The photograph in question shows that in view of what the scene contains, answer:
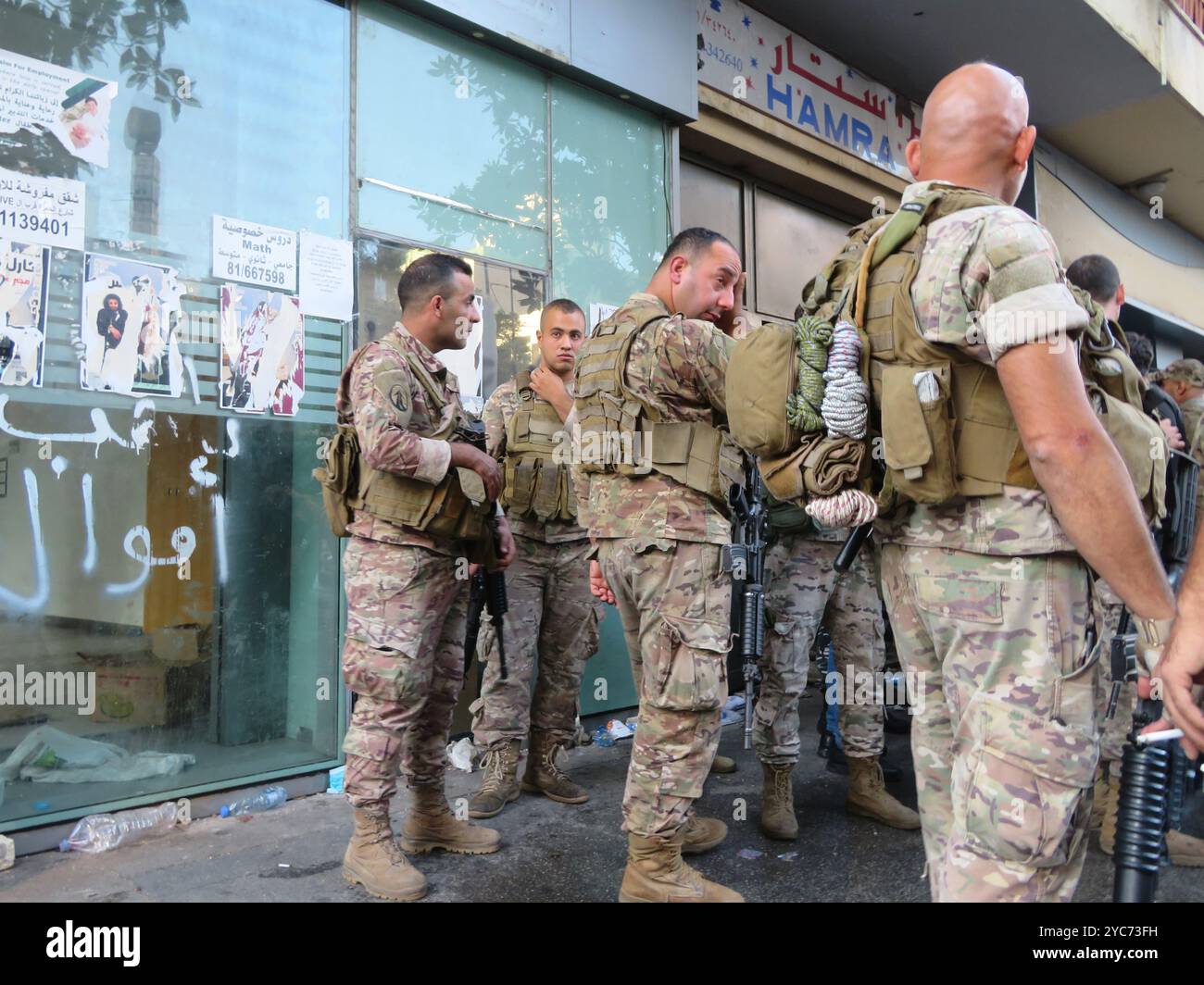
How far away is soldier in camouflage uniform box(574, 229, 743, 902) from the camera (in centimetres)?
259

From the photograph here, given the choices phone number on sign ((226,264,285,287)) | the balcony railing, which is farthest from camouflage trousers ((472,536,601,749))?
the balcony railing

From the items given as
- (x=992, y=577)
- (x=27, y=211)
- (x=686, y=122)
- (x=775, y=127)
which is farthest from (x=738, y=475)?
(x=775, y=127)

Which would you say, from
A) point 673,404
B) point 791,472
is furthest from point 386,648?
point 791,472

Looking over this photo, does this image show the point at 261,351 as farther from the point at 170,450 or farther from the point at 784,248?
the point at 784,248

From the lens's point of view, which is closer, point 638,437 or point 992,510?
point 992,510

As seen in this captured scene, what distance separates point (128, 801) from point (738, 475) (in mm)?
2700

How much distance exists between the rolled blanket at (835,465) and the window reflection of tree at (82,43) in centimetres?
316

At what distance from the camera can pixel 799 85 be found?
269 inches

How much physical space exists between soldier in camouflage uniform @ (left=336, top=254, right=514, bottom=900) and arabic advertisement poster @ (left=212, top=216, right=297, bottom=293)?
995 mm

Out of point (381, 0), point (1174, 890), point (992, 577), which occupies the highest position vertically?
point (381, 0)

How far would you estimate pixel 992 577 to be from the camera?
1641 millimetres

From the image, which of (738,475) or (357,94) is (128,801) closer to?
(738,475)

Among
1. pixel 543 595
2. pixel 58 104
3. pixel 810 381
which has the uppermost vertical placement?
pixel 58 104

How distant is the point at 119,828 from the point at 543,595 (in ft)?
6.27
